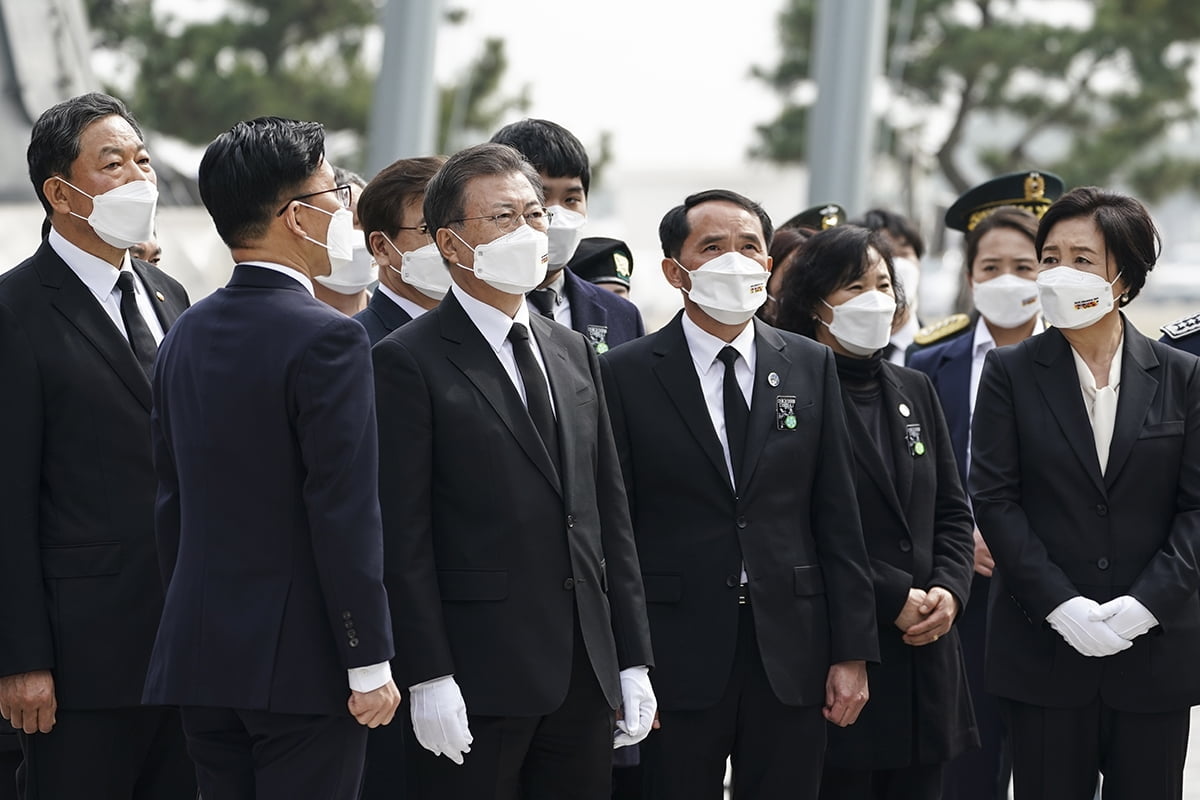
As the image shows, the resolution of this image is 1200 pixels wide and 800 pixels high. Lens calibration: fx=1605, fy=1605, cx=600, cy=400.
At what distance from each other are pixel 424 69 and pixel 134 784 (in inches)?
212

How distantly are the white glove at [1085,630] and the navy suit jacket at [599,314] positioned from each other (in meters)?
1.51

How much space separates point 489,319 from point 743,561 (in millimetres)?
929

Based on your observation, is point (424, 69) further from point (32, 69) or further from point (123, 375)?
point (32, 69)

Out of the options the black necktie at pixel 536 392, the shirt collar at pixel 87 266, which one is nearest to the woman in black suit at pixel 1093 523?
the black necktie at pixel 536 392

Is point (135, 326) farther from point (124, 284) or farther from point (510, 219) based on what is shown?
point (510, 219)

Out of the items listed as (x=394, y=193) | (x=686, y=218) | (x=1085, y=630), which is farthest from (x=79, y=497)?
(x=1085, y=630)

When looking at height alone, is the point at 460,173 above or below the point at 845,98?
below

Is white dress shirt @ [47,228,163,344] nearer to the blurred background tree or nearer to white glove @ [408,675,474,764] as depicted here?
white glove @ [408,675,474,764]

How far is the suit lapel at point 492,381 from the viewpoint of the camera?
11.9 feet

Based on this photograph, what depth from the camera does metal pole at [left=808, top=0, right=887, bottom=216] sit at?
9.48 metres

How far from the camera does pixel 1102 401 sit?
4.36m

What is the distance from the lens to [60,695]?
3.75 metres

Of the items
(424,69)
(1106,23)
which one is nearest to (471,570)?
(424,69)

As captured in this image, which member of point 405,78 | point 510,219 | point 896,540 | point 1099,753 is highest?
point 405,78
